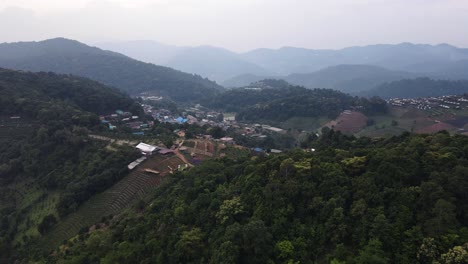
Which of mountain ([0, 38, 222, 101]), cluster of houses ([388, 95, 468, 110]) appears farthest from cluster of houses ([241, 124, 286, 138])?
mountain ([0, 38, 222, 101])

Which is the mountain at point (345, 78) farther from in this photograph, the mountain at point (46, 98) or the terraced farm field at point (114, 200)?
the terraced farm field at point (114, 200)

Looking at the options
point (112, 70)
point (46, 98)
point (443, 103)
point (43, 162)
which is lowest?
point (43, 162)

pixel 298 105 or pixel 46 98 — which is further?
pixel 298 105

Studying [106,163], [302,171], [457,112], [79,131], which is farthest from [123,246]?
[457,112]

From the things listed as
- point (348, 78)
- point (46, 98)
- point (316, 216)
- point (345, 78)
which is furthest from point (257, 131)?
point (345, 78)

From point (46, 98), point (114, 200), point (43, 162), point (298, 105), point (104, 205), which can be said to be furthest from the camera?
point (298, 105)

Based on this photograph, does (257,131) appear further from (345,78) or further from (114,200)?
(345,78)
